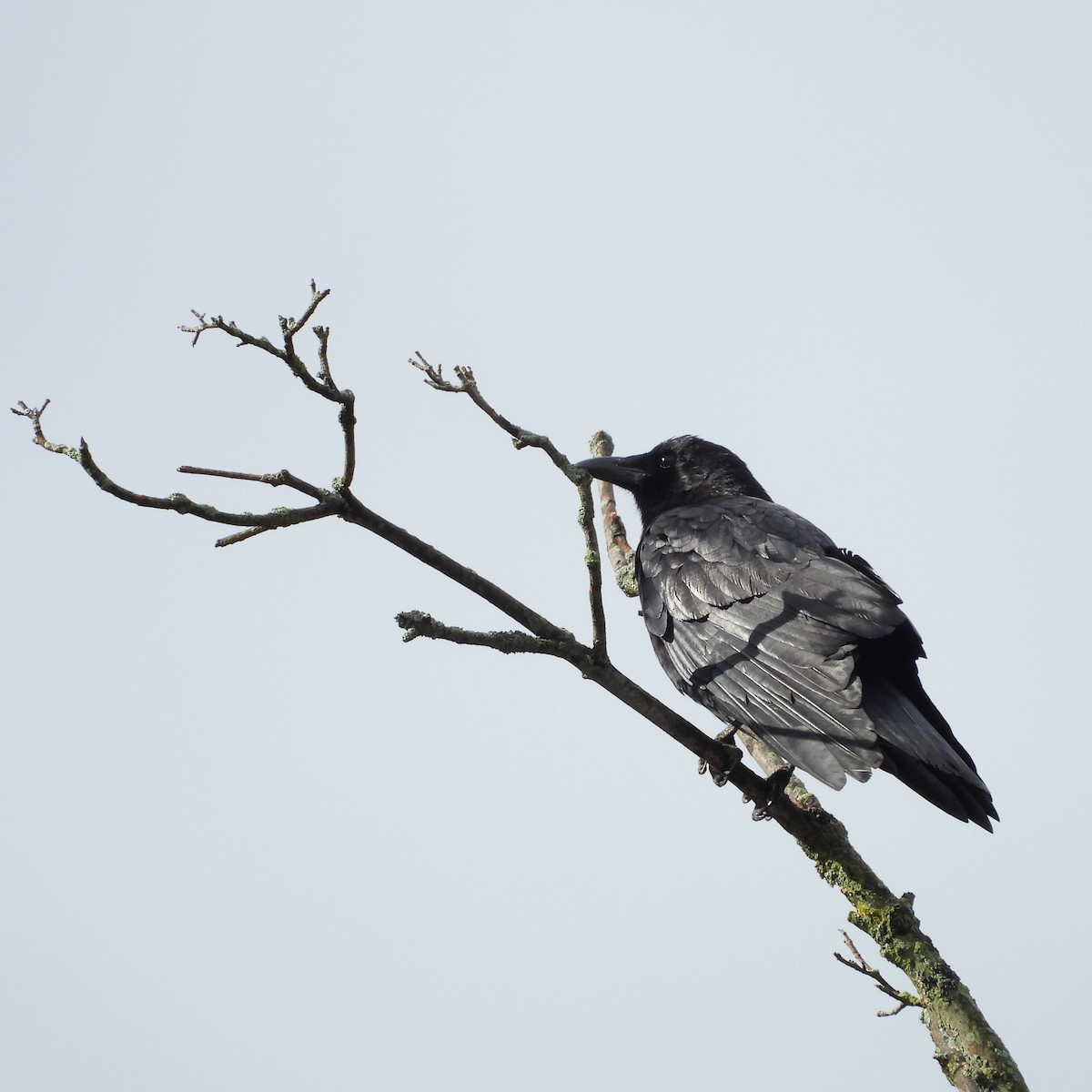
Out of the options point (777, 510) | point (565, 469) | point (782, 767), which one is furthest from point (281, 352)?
point (777, 510)

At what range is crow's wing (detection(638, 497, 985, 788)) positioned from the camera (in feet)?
15.5

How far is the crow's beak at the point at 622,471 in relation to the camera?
25.1 ft

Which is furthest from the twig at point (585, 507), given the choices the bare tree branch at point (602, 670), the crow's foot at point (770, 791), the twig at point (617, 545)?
the twig at point (617, 545)

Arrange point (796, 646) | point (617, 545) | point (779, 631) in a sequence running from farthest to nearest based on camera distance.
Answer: point (617, 545) → point (779, 631) → point (796, 646)

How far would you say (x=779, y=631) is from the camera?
5367 millimetres

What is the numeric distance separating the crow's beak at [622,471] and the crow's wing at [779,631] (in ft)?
3.16

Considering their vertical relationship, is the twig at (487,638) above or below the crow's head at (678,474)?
below

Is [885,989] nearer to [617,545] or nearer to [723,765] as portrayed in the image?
[723,765]

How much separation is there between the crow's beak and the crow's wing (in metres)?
0.96

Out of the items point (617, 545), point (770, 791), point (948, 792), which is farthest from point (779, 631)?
point (617, 545)

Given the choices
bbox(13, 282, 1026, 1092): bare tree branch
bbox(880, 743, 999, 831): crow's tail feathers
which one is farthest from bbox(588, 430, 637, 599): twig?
bbox(880, 743, 999, 831): crow's tail feathers

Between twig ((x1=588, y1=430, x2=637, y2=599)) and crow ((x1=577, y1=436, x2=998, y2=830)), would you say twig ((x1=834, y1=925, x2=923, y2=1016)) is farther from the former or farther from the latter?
twig ((x1=588, y1=430, x2=637, y2=599))

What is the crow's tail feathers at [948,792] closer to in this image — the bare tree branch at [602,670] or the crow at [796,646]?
the crow at [796,646]

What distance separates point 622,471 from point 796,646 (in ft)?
8.86
